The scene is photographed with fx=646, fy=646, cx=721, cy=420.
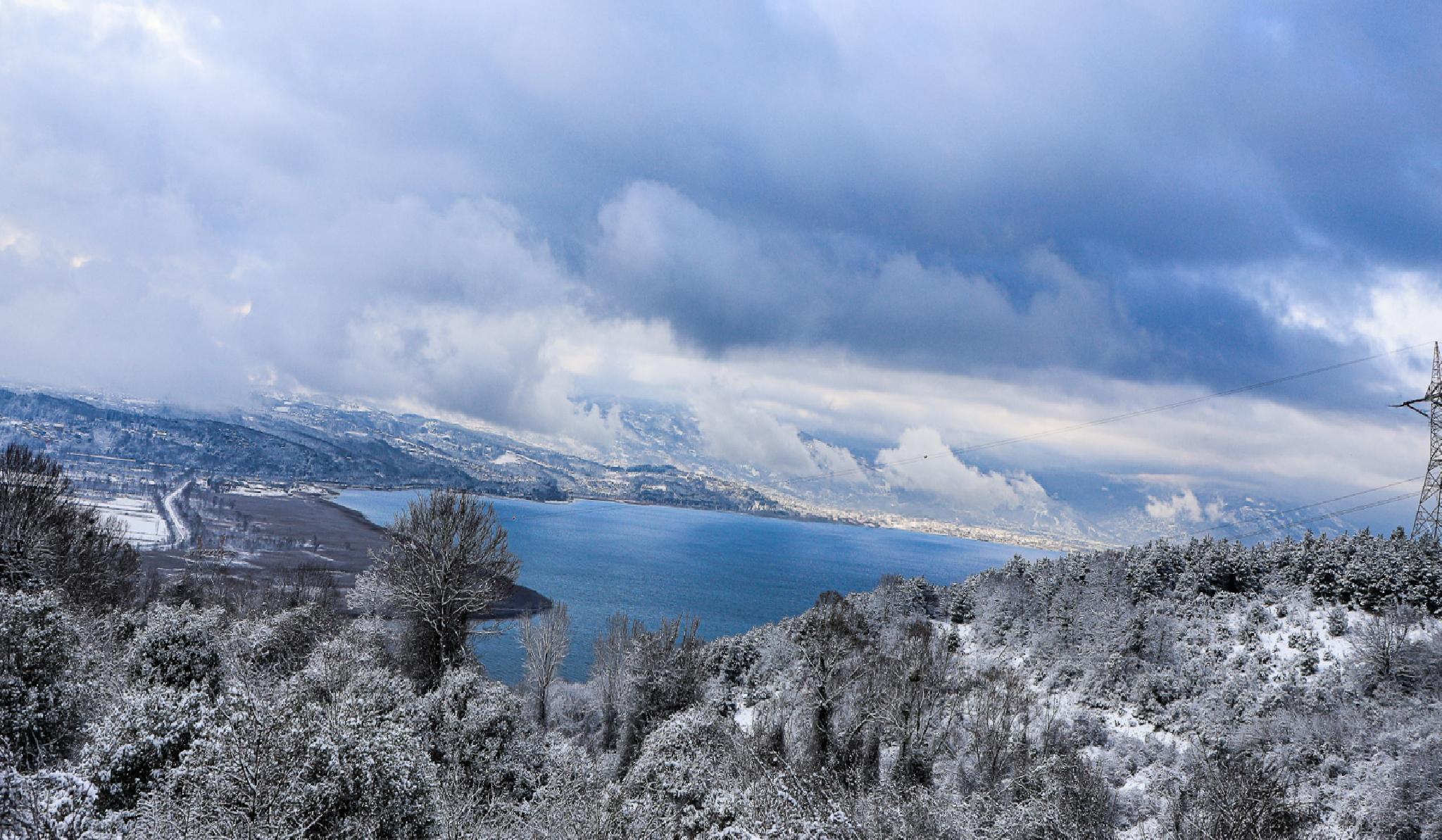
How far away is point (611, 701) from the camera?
102 ft

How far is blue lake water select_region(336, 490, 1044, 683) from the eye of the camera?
6750 cm

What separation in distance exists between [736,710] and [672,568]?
76840mm

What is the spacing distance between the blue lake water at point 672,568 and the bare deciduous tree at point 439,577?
45.9 feet

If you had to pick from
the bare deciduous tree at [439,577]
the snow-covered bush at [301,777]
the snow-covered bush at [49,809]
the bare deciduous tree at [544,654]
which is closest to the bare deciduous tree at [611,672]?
the bare deciduous tree at [544,654]

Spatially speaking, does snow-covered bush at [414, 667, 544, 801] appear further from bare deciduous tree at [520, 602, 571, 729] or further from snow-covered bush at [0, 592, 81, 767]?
bare deciduous tree at [520, 602, 571, 729]

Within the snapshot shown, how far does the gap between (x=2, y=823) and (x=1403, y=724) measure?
2764 cm

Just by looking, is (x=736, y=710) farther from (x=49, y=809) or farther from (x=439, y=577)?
(x=49, y=809)

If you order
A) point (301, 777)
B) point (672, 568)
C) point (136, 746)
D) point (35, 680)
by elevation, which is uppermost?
point (301, 777)

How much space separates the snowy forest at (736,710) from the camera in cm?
920

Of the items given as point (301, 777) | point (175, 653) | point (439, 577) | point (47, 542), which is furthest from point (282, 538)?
point (301, 777)

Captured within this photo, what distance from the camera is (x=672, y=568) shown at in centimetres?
10719

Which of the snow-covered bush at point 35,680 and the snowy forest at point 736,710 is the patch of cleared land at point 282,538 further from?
the snow-covered bush at point 35,680

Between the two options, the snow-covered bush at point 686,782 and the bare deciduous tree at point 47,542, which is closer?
the snow-covered bush at point 686,782

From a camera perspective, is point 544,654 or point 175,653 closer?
point 175,653
